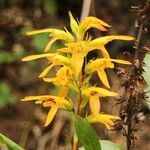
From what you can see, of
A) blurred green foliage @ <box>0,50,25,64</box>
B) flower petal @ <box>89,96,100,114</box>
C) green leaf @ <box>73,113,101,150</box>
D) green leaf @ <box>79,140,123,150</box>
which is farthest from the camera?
blurred green foliage @ <box>0,50,25,64</box>

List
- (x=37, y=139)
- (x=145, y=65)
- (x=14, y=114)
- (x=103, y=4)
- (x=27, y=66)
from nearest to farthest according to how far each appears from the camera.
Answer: (x=145, y=65), (x=37, y=139), (x=14, y=114), (x=27, y=66), (x=103, y=4)

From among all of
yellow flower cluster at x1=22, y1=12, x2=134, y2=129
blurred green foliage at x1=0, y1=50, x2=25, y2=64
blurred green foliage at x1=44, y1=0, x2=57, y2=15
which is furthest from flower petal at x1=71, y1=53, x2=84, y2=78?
blurred green foliage at x1=44, y1=0, x2=57, y2=15

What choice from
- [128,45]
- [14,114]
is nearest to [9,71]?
[14,114]

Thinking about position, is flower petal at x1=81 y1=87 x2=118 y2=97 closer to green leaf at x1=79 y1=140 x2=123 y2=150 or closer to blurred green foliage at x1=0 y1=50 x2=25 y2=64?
green leaf at x1=79 y1=140 x2=123 y2=150

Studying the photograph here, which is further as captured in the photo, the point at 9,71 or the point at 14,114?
the point at 9,71

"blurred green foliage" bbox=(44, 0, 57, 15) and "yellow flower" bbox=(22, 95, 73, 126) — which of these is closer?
"yellow flower" bbox=(22, 95, 73, 126)

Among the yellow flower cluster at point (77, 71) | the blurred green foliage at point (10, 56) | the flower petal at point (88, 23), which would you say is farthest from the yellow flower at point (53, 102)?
the blurred green foliage at point (10, 56)

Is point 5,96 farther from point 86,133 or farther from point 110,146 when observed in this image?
point 86,133

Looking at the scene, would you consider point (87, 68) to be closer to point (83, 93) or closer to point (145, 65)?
point (83, 93)
